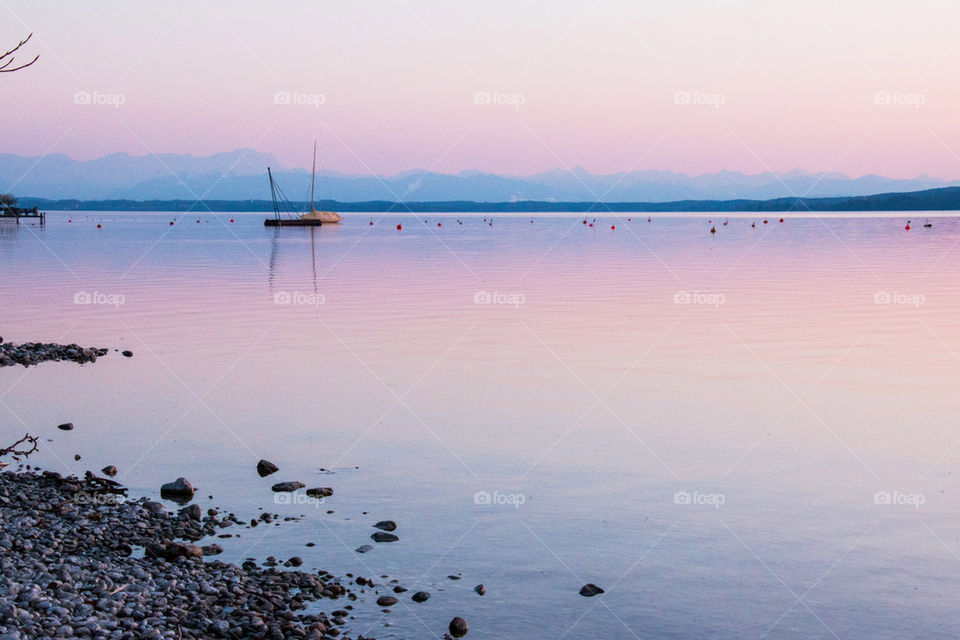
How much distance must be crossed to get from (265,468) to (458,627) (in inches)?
241

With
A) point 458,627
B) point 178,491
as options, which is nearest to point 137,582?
point 458,627

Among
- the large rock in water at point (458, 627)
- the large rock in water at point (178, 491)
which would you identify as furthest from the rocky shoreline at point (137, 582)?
the large rock in water at point (458, 627)

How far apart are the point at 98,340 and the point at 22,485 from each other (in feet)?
49.6

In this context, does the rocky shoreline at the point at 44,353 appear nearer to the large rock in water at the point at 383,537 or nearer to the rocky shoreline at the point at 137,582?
the rocky shoreline at the point at 137,582

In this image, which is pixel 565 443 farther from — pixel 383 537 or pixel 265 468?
pixel 383 537

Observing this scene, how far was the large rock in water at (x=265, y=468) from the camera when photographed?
1474 centimetres

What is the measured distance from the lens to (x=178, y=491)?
13.7 metres

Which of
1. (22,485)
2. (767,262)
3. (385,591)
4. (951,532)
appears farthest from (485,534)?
(767,262)

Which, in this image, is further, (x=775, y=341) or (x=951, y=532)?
(x=775, y=341)

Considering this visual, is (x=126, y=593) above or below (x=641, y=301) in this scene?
below

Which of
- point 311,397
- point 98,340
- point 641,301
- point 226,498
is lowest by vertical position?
point 226,498

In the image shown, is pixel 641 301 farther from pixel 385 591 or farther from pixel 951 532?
pixel 385 591

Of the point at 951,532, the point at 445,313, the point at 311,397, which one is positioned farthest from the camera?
the point at 445,313

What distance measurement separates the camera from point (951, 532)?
1228 cm
